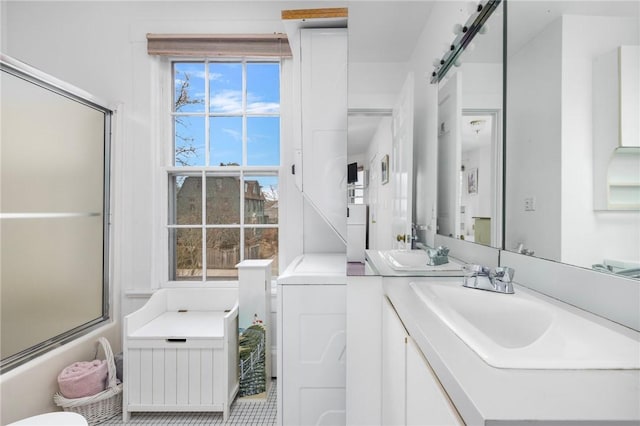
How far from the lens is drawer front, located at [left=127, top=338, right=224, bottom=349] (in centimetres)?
173

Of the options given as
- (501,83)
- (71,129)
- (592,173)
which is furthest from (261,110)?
(592,173)

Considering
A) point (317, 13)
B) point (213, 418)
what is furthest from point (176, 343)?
point (317, 13)

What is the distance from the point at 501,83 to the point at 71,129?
220cm

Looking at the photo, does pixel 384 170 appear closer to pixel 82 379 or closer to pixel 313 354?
pixel 313 354

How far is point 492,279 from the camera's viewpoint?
86cm

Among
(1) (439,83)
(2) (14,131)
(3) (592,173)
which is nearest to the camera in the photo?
(3) (592,173)

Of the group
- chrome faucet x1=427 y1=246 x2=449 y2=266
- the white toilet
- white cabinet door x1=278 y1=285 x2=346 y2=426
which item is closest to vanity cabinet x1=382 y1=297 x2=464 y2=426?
chrome faucet x1=427 y1=246 x2=449 y2=266

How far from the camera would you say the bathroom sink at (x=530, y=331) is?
0.48m

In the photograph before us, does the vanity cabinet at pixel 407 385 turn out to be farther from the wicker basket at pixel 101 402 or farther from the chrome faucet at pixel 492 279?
the wicker basket at pixel 101 402

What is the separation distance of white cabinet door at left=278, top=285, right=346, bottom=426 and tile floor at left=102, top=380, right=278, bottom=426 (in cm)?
40

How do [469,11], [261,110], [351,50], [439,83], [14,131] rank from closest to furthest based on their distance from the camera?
[469,11] < [439,83] < [351,50] < [14,131] < [261,110]

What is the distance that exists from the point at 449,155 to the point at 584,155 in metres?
0.49

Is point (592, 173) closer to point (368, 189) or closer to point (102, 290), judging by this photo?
point (368, 189)

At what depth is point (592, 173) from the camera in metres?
0.64
